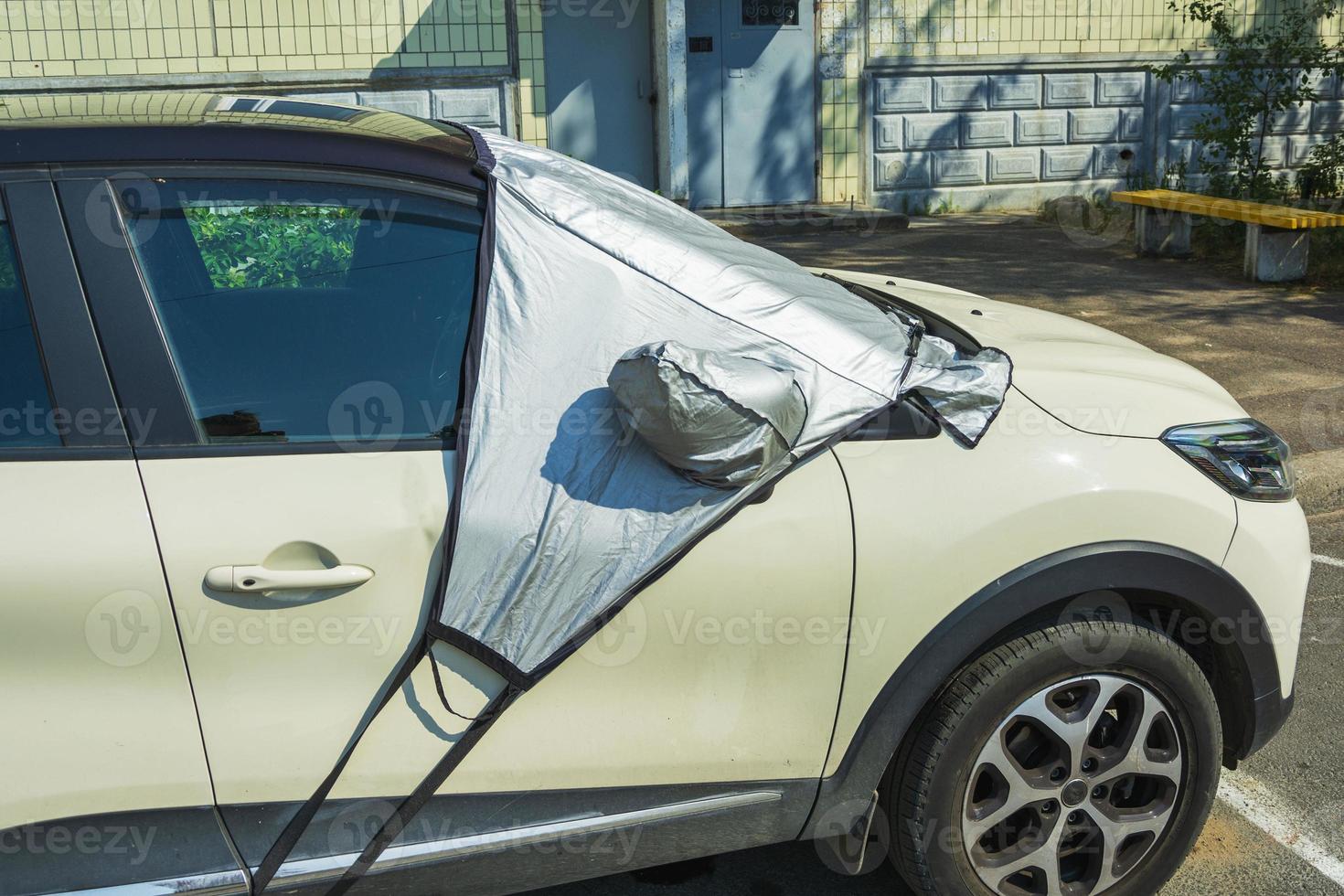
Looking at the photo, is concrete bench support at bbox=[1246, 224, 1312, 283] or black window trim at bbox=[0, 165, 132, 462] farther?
concrete bench support at bbox=[1246, 224, 1312, 283]

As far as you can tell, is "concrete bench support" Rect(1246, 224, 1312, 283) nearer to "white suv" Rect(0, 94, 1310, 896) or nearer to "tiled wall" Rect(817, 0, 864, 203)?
"tiled wall" Rect(817, 0, 864, 203)

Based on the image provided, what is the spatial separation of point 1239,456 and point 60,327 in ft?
8.09

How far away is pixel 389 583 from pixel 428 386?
1.28 feet

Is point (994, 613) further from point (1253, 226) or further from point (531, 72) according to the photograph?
point (531, 72)

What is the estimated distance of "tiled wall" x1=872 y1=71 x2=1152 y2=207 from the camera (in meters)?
14.1

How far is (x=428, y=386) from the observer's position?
2414mm

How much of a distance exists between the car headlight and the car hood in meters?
0.03

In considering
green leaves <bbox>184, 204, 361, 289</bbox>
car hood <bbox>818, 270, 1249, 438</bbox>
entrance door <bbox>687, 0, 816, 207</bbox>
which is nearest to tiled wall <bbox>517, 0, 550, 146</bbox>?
entrance door <bbox>687, 0, 816, 207</bbox>

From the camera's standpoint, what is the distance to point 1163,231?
1117 cm

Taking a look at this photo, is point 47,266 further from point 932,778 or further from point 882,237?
point 882,237

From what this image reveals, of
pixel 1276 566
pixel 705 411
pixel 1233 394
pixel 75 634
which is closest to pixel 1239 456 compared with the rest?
pixel 1276 566

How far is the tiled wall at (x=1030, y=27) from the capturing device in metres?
13.8

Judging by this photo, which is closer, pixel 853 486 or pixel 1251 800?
pixel 853 486

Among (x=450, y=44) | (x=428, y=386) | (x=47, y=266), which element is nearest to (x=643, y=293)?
(x=428, y=386)
